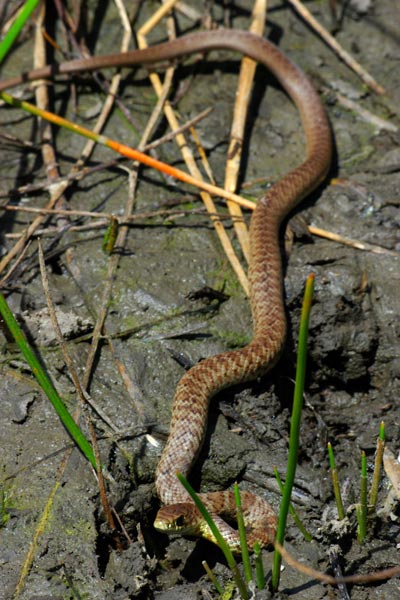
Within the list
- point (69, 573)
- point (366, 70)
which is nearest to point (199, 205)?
point (366, 70)

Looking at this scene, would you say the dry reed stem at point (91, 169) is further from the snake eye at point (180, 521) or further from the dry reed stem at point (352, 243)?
the snake eye at point (180, 521)

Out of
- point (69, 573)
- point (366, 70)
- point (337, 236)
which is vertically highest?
point (366, 70)

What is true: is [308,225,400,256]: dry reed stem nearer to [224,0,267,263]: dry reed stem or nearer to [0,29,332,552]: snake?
[0,29,332,552]: snake

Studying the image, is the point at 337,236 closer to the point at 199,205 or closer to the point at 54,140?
the point at 199,205

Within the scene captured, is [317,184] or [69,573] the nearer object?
[69,573]

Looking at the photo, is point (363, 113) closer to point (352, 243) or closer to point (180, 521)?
point (352, 243)

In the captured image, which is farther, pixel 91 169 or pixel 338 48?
pixel 338 48

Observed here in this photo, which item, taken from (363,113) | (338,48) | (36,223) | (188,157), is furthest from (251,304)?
(338,48)
